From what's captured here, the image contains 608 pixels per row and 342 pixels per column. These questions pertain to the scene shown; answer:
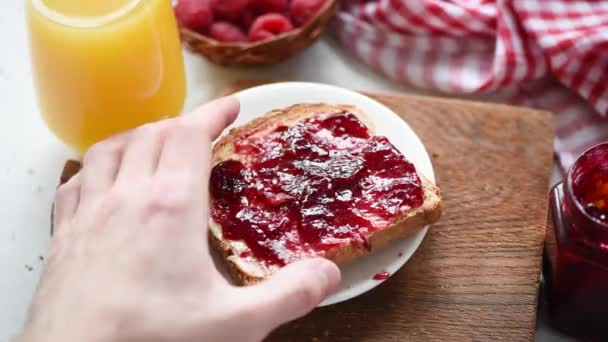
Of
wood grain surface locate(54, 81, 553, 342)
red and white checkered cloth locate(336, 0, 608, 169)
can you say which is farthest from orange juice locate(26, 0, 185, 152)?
red and white checkered cloth locate(336, 0, 608, 169)

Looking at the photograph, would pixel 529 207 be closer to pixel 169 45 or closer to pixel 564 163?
pixel 564 163

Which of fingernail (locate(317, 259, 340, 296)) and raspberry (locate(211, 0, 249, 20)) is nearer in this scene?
fingernail (locate(317, 259, 340, 296))

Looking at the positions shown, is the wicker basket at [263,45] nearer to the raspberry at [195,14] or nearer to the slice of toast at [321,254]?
the raspberry at [195,14]

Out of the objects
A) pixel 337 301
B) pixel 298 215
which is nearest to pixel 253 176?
pixel 298 215

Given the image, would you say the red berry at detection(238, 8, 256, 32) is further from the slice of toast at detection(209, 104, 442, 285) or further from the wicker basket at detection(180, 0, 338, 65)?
the slice of toast at detection(209, 104, 442, 285)

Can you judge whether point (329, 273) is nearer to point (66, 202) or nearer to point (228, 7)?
point (66, 202)

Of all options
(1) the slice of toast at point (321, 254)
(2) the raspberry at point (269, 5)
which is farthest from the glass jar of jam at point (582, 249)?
(2) the raspberry at point (269, 5)

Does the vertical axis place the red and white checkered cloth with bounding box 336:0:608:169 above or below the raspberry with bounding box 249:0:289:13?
below

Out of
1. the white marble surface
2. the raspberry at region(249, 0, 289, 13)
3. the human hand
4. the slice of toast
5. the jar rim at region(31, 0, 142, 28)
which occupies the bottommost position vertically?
the white marble surface
